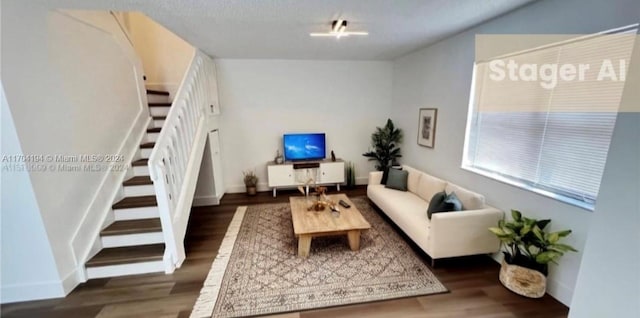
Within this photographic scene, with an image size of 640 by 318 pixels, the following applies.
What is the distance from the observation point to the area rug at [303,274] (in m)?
2.12

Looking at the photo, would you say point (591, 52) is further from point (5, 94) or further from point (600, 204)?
point (5, 94)

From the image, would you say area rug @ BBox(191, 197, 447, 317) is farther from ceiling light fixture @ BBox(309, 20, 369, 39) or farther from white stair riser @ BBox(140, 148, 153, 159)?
ceiling light fixture @ BBox(309, 20, 369, 39)

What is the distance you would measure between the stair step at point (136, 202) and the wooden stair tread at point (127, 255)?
452mm

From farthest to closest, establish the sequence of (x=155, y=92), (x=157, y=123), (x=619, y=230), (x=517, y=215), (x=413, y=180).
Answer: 1. (x=155, y=92)
2. (x=157, y=123)
3. (x=413, y=180)
4. (x=517, y=215)
5. (x=619, y=230)

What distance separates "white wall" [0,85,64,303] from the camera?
6.32 ft

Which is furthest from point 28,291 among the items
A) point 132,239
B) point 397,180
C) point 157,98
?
point 397,180

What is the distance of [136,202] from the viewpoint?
2.93 m

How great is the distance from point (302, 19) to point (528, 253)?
301 cm

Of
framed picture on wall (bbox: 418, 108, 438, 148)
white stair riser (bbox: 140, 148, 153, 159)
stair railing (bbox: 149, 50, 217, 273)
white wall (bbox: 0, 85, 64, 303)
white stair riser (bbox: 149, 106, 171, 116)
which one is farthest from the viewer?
white stair riser (bbox: 149, 106, 171, 116)

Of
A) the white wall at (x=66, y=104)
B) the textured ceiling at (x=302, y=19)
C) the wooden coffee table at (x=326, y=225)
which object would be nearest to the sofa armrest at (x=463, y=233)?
the wooden coffee table at (x=326, y=225)

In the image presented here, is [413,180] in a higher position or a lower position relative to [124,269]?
higher

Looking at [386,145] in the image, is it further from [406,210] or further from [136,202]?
[136,202]

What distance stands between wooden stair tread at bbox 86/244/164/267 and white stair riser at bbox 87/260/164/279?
34mm

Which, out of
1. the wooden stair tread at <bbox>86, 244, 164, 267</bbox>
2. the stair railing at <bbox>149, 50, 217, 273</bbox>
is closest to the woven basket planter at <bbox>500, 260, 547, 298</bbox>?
the stair railing at <bbox>149, 50, 217, 273</bbox>
